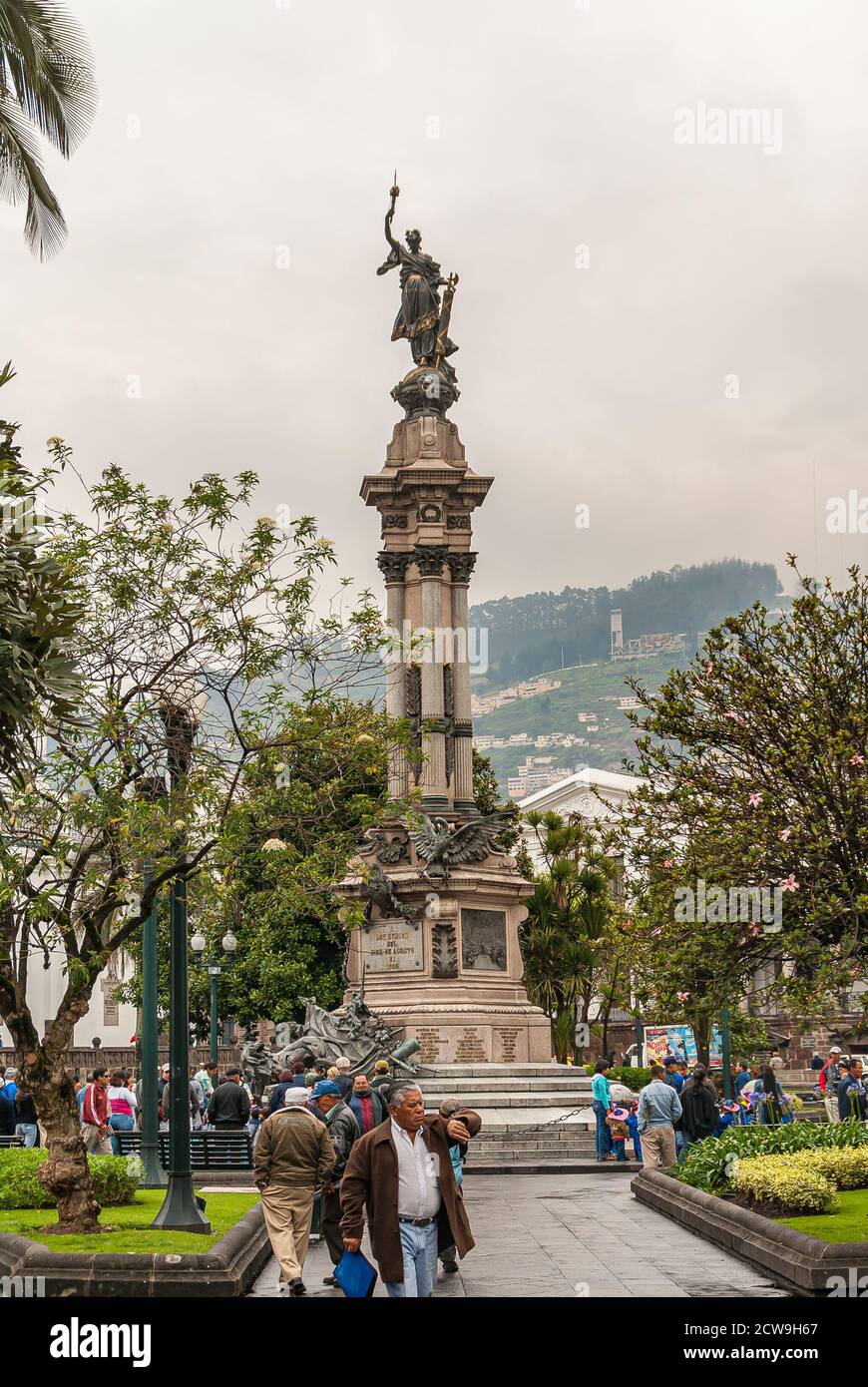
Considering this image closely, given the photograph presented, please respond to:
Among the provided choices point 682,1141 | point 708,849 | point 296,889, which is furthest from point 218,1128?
point 708,849

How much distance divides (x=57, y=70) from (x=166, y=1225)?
13724mm

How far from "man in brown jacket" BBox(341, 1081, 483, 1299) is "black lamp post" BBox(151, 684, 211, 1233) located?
4820 millimetres

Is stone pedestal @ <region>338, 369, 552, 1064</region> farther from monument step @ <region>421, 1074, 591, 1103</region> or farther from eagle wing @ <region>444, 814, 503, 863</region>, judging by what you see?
monument step @ <region>421, 1074, 591, 1103</region>

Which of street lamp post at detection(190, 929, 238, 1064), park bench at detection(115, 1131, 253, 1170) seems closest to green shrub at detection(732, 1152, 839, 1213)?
park bench at detection(115, 1131, 253, 1170)

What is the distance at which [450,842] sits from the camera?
31.7 m

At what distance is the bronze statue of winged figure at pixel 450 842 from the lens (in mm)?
31406

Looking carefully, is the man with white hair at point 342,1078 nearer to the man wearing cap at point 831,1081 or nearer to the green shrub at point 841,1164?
the green shrub at point 841,1164

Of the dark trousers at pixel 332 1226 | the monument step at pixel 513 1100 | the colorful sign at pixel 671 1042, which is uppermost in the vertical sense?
the dark trousers at pixel 332 1226

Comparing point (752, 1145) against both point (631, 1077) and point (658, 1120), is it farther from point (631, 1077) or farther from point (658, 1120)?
point (631, 1077)

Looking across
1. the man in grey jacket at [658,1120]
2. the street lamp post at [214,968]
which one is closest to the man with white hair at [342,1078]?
the man in grey jacket at [658,1120]

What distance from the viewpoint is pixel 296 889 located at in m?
16.1

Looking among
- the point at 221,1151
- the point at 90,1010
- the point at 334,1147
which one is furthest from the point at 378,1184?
the point at 90,1010

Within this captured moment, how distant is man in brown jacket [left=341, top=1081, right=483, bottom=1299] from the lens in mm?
9953

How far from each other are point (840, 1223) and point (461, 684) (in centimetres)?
2112
